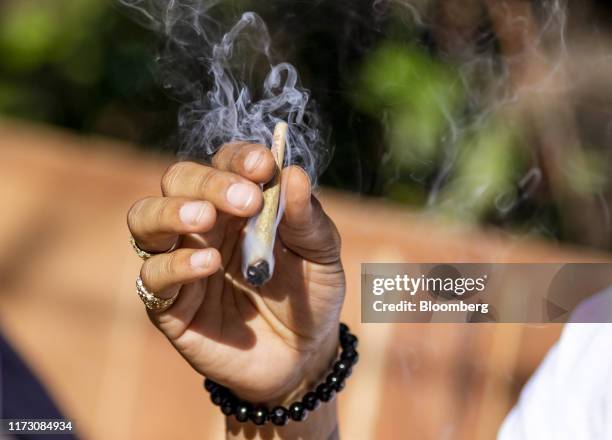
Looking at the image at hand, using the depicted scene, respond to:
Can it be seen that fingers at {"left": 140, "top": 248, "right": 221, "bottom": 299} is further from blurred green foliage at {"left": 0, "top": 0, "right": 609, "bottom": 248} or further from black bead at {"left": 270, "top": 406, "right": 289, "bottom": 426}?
blurred green foliage at {"left": 0, "top": 0, "right": 609, "bottom": 248}

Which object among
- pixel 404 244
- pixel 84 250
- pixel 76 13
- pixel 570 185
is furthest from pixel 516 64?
pixel 76 13

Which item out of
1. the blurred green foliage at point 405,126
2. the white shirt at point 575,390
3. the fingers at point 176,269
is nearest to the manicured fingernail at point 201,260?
the fingers at point 176,269

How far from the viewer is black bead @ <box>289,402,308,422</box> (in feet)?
3.22

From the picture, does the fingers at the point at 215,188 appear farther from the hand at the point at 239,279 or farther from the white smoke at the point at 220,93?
the white smoke at the point at 220,93

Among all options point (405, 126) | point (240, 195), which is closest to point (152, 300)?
point (240, 195)

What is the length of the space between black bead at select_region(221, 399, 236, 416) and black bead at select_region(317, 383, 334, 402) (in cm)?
11

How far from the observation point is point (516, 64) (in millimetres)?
2447

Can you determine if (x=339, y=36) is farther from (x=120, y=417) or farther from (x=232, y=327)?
(x=232, y=327)

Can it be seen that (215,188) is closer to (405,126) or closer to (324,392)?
(324,392)

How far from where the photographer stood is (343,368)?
102 cm

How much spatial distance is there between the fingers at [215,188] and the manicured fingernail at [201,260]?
0.05 meters

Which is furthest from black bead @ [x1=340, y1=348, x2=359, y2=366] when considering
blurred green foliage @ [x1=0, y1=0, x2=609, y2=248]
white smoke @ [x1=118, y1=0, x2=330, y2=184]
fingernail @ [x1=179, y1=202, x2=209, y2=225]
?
blurred green foliage @ [x1=0, y1=0, x2=609, y2=248]

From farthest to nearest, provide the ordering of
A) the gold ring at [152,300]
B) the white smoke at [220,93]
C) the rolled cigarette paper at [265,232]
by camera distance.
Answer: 1. the white smoke at [220,93]
2. the gold ring at [152,300]
3. the rolled cigarette paper at [265,232]

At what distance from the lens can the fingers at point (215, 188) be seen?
761 mm
